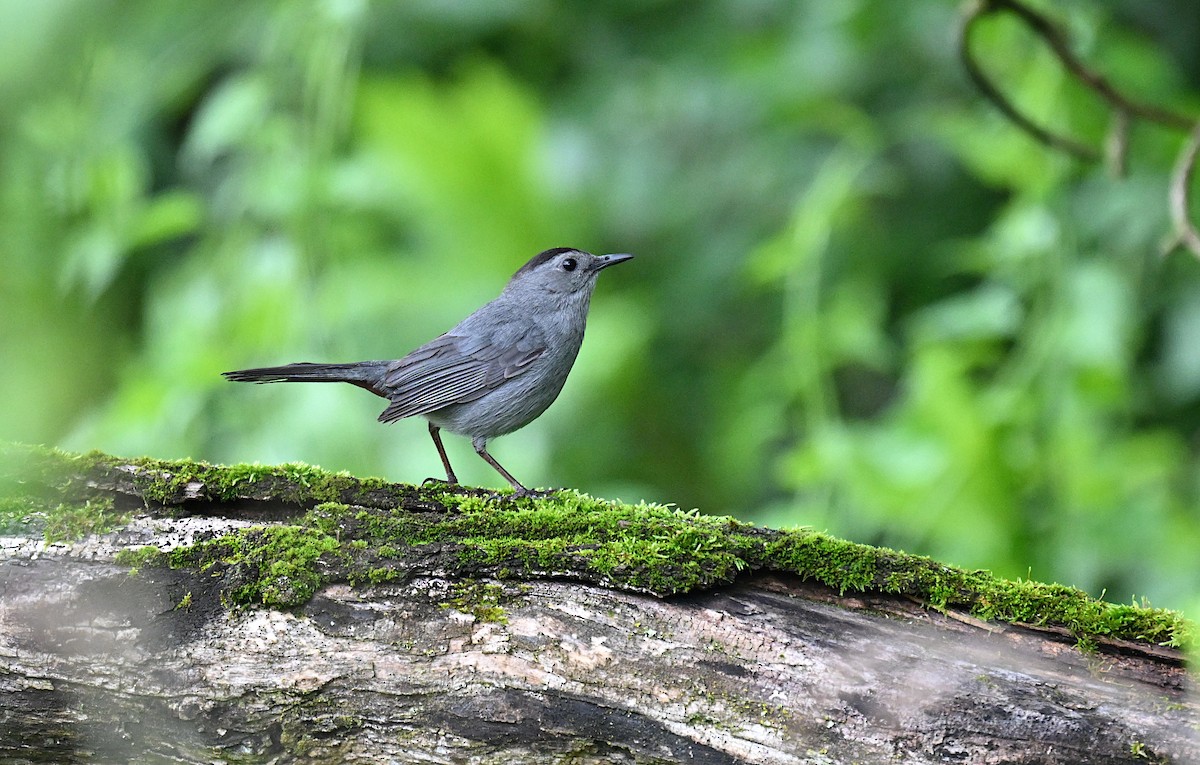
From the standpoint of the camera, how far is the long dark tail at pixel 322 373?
4094mm

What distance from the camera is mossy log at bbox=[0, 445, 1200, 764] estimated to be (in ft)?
8.75

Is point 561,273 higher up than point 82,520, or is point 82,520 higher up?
point 561,273

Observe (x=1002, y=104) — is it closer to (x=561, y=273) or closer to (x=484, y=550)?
(x=561, y=273)

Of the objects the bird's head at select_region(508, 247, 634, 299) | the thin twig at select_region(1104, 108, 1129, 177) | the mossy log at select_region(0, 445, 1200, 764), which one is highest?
the thin twig at select_region(1104, 108, 1129, 177)

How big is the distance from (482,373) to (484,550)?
154cm

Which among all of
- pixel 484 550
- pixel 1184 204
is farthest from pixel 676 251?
pixel 484 550

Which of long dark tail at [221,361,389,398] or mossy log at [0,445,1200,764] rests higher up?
long dark tail at [221,361,389,398]

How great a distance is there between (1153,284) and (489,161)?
4002 mm

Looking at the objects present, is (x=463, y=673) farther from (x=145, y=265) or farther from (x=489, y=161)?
(x=145, y=265)

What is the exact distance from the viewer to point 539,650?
280cm

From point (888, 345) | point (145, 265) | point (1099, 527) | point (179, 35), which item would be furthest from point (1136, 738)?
point (145, 265)

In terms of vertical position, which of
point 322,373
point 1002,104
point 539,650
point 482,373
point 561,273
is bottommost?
point 539,650

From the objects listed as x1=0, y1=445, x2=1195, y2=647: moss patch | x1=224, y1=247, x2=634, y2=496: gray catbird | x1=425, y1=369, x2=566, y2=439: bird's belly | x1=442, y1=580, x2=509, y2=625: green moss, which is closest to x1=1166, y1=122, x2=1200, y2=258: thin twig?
x1=0, y1=445, x2=1195, y2=647: moss patch

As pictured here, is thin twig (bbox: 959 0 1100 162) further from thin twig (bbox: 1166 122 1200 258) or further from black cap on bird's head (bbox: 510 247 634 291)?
black cap on bird's head (bbox: 510 247 634 291)
